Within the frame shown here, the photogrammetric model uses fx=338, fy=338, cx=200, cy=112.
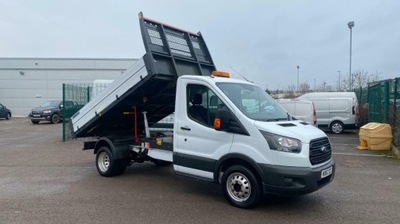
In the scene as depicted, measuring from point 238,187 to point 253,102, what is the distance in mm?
1508

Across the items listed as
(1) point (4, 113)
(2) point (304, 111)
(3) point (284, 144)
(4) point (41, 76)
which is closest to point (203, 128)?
(3) point (284, 144)

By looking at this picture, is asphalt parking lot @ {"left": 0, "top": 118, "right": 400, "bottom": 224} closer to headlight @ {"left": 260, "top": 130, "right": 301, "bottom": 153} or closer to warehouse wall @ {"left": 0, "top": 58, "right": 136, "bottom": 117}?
headlight @ {"left": 260, "top": 130, "right": 301, "bottom": 153}

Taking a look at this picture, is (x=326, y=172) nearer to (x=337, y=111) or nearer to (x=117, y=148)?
(x=117, y=148)

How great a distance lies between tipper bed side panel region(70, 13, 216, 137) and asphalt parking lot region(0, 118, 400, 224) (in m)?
1.24

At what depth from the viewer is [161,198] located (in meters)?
6.09

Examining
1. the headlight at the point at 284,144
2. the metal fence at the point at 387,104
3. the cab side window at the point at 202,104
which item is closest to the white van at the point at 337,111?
the metal fence at the point at 387,104

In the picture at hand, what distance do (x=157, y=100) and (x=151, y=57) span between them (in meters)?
1.64

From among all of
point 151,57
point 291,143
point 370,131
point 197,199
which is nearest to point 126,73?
point 151,57

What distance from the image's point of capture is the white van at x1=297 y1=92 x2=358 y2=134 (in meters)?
17.0

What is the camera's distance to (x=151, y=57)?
6215 mm

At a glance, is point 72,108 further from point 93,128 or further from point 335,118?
point 335,118

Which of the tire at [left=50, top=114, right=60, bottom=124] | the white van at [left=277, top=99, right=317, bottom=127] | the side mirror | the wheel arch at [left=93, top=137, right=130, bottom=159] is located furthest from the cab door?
the tire at [left=50, top=114, right=60, bottom=124]

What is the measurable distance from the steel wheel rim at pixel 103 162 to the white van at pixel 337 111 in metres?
12.8

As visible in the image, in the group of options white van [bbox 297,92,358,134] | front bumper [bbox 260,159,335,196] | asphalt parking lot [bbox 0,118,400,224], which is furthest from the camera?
white van [bbox 297,92,358,134]
